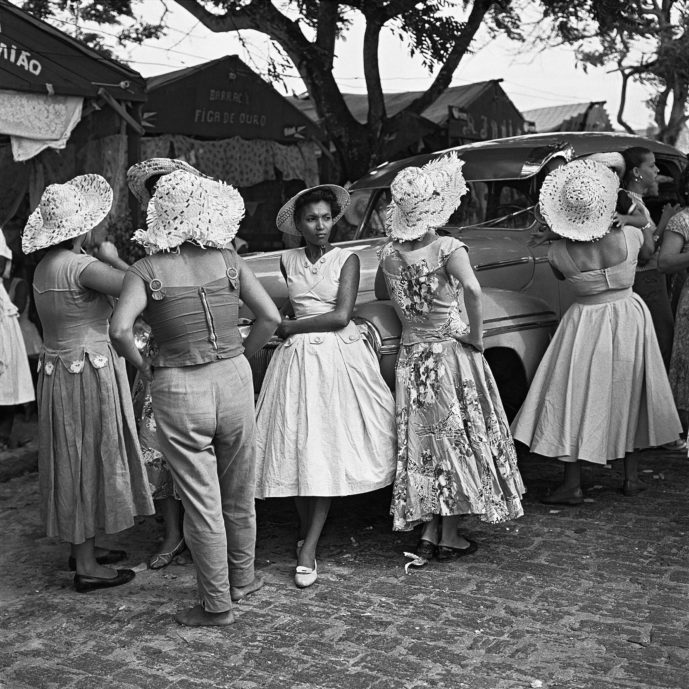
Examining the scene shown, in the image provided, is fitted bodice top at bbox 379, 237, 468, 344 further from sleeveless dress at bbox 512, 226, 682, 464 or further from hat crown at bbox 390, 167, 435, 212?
sleeveless dress at bbox 512, 226, 682, 464

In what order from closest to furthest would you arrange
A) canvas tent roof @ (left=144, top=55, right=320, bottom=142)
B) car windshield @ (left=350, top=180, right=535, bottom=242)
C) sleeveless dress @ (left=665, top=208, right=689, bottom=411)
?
sleeveless dress @ (left=665, top=208, right=689, bottom=411)
car windshield @ (left=350, top=180, right=535, bottom=242)
canvas tent roof @ (left=144, top=55, right=320, bottom=142)

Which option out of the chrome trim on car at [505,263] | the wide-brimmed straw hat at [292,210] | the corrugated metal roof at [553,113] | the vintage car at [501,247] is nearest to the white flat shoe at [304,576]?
the vintage car at [501,247]

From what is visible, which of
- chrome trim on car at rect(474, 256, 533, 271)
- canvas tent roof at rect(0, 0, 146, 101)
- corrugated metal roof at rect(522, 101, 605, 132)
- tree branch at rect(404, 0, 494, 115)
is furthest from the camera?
corrugated metal roof at rect(522, 101, 605, 132)

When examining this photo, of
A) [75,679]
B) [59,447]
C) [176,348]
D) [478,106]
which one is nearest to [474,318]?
[176,348]

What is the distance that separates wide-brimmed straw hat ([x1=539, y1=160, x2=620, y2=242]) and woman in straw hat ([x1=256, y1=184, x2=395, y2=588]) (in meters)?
1.46

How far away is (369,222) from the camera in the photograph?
24.7 ft

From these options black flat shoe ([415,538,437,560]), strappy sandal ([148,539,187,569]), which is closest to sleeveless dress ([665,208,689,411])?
black flat shoe ([415,538,437,560])

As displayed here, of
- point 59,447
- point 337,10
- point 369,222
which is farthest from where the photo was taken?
point 337,10

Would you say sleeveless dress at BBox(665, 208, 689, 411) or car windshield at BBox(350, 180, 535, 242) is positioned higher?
car windshield at BBox(350, 180, 535, 242)

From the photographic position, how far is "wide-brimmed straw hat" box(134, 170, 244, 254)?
13.3ft

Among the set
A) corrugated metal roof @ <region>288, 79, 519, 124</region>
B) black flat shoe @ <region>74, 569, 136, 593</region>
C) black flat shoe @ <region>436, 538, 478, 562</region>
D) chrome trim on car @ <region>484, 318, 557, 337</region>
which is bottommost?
black flat shoe @ <region>74, 569, 136, 593</region>

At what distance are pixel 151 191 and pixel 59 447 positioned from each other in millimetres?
1530

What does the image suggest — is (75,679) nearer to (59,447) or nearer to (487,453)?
(59,447)

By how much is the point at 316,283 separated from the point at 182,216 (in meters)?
1.06
